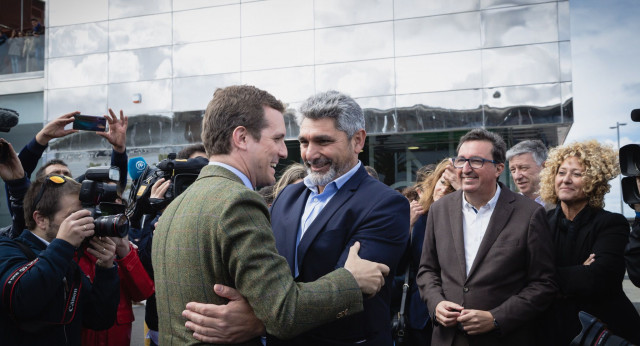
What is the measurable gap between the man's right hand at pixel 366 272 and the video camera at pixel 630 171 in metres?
1.63

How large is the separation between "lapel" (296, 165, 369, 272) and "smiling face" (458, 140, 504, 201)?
3.88ft

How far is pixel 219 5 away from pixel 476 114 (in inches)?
284

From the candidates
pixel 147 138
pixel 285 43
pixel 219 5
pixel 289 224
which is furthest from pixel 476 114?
pixel 289 224

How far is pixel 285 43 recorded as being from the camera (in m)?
13.5

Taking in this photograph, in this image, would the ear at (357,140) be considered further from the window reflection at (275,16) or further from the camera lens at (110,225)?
the window reflection at (275,16)

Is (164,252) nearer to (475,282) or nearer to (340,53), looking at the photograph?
(475,282)

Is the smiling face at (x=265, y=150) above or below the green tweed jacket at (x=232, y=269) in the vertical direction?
above

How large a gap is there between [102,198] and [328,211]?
1.29 meters

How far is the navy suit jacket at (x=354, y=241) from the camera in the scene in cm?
219

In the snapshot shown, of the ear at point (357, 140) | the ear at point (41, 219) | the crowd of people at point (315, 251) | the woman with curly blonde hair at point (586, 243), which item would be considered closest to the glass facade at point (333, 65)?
the crowd of people at point (315, 251)

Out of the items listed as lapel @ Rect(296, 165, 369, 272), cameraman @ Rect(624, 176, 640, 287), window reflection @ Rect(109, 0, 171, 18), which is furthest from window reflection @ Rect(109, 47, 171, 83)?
cameraman @ Rect(624, 176, 640, 287)

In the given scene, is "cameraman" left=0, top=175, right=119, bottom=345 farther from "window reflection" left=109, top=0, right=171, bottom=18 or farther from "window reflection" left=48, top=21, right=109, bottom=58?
"window reflection" left=48, top=21, right=109, bottom=58

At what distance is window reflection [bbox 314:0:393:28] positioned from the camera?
42.3ft

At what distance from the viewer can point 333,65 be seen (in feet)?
43.2
